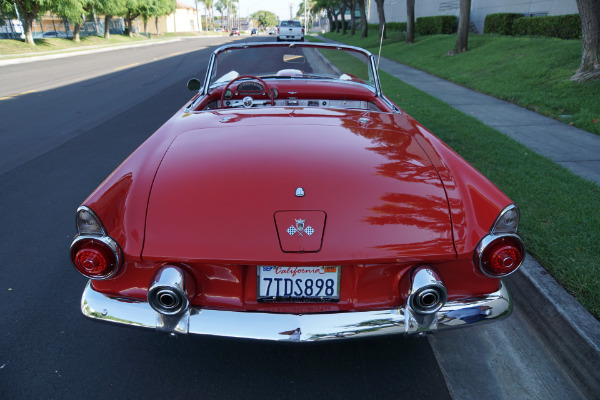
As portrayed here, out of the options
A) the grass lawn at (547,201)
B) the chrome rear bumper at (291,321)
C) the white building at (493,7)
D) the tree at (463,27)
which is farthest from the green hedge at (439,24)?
the chrome rear bumper at (291,321)

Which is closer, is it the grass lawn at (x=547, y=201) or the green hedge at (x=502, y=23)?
the grass lawn at (x=547, y=201)

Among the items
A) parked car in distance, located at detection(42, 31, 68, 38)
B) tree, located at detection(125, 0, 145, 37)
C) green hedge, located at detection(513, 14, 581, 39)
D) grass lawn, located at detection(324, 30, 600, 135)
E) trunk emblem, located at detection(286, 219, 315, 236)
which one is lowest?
trunk emblem, located at detection(286, 219, 315, 236)

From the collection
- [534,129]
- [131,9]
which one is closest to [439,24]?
[534,129]

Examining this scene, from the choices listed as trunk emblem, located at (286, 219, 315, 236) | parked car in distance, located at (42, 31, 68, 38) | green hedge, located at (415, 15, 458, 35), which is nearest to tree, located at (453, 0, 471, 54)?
green hedge, located at (415, 15, 458, 35)

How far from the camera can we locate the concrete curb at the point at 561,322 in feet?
6.57

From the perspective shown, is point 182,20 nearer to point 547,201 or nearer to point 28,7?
point 28,7

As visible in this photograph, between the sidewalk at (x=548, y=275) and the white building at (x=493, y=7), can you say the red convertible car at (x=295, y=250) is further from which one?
the white building at (x=493, y=7)

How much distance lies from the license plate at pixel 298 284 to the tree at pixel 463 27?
15.0 metres

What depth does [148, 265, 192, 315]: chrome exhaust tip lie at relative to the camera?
65.3 inches

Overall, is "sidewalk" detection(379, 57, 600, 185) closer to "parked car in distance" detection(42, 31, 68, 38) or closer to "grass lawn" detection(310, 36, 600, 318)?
"grass lawn" detection(310, 36, 600, 318)

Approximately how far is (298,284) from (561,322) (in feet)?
4.92

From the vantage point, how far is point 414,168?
2072mm

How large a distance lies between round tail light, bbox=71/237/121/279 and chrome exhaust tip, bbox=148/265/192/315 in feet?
0.70

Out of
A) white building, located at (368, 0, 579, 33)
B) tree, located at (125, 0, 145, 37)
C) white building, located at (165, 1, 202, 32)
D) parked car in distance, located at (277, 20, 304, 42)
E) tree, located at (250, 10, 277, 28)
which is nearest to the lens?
white building, located at (368, 0, 579, 33)
